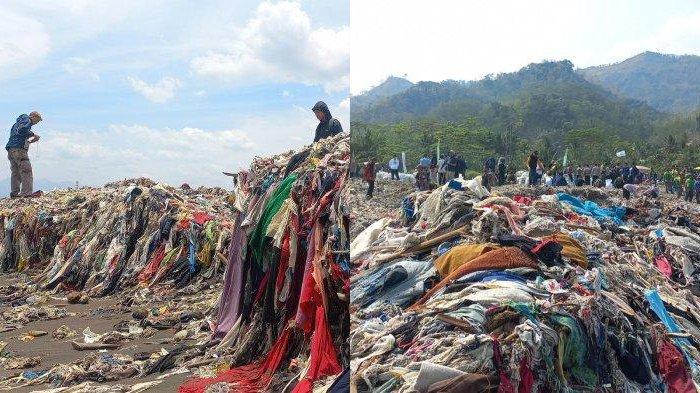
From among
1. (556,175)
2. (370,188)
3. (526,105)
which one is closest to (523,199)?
(526,105)

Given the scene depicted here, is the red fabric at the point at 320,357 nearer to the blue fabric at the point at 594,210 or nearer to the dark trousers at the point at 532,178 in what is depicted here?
the dark trousers at the point at 532,178

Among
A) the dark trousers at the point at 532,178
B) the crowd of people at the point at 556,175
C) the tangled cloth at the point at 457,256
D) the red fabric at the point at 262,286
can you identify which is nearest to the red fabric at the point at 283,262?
the red fabric at the point at 262,286

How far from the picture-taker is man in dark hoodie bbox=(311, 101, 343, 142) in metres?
6.22

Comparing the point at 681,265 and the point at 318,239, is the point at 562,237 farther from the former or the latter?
the point at 681,265

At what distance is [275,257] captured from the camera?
15.9 feet

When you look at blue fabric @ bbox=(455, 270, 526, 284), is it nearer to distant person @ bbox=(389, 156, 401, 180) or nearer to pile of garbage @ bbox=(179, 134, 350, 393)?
pile of garbage @ bbox=(179, 134, 350, 393)

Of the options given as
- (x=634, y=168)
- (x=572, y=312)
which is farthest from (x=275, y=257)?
(x=634, y=168)

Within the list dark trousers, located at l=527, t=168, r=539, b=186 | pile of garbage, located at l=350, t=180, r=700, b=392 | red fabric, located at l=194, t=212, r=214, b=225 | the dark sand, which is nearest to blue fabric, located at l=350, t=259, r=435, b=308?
pile of garbage, located at l=350, t=180, r=700, b=392

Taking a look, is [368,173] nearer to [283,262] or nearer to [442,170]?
[442,170]

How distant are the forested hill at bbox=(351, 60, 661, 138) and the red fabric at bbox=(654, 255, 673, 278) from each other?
1.82 m

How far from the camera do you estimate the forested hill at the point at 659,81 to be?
252 inches

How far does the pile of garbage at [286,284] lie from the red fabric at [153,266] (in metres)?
3.56

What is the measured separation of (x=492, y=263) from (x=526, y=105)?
255 cm

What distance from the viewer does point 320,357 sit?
3787 mm
